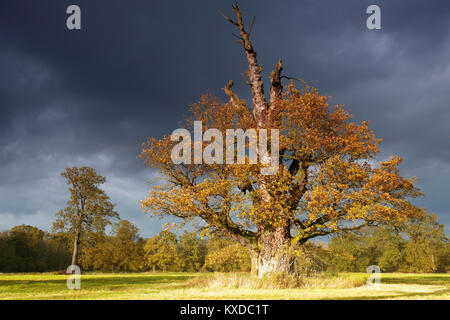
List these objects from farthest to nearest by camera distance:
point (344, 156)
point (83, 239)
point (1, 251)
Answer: point (1, 251)
point (83, 239)
point (344, 156)

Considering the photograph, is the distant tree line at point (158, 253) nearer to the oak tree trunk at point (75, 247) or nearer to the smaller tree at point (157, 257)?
the smaller tree at point (157, 257)

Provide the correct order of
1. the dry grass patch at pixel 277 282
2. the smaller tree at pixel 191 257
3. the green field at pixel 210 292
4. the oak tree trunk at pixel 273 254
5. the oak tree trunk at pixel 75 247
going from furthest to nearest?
the smaller tree at pixel 191 257, the oak tree trunk at pixel 75 247, the oak tree trunk at pixel 273 254, the dry grass patch at pixel 277 282, the green field at pixel 210 292

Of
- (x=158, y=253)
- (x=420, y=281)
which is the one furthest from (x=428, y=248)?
(x=158, y=253)

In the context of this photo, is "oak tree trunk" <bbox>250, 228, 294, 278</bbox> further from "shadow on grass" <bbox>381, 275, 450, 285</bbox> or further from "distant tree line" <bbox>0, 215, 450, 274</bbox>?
"distant tree line" <bbox>0, 215, 450, 274</bbox>

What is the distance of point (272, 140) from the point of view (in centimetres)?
2047

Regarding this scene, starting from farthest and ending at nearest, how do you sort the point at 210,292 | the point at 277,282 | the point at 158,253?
the point at 158,253 → the point at 277,282 → the point at 210,292

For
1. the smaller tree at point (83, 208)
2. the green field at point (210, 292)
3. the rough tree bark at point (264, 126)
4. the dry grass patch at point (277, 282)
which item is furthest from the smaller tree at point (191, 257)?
the dry grass patch at point (277, 282)

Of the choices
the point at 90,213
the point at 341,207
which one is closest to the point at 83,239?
the point at 90,213

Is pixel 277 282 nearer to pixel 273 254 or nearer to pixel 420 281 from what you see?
pixel 273 254

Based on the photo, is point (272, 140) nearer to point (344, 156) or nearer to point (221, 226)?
point (344, 156)

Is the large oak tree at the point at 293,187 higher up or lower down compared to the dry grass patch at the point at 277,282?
higher up

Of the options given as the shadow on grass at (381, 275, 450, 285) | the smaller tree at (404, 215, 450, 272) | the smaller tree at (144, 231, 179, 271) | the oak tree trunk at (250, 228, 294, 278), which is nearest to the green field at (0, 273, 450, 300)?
the oak tree trunk at (250, 228, 294, 278)

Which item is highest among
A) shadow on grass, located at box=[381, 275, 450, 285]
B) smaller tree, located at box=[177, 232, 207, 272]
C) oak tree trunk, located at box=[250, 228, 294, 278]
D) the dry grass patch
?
oak tree trunk, located at box=[250, 228, 294, 278]
